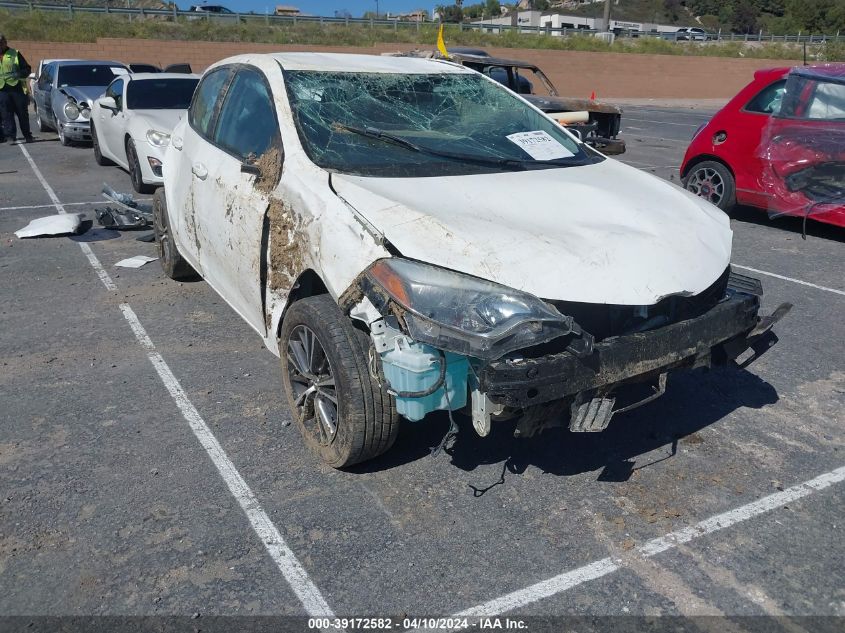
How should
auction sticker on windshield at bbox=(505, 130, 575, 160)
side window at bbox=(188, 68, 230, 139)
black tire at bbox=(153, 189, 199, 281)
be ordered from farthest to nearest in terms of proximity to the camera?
black tire at bbox=(153, 189, 199, 281) → side window at bbox=(188, 68, 230, 139) → auction sticker on windshield at bbox=(505, 130, 575, 160)

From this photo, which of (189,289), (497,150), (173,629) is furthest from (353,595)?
(189,289)

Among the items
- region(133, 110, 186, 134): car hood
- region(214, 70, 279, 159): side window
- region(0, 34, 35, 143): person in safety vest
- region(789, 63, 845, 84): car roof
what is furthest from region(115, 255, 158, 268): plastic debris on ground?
region(0, 34, 35, 143): person in safety vest

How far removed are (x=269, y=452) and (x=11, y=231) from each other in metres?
5.54

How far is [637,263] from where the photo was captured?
3094mm

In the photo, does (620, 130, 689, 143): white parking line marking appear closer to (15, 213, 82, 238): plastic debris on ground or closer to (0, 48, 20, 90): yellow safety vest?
(0, 48, 20, 90): yellow safety vest

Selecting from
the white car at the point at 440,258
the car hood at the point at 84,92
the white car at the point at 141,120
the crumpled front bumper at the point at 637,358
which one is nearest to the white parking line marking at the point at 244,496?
the white car at the point at 440,258

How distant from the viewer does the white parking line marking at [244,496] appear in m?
2.71

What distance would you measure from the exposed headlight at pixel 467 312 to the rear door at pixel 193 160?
82.9 inches

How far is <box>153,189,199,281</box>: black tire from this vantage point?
Result: 5742 mm

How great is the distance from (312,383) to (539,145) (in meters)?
1.90

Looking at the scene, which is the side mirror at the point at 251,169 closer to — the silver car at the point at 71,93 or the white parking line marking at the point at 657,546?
the white parking line marking at the point at 657,546

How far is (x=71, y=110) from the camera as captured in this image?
13336mm

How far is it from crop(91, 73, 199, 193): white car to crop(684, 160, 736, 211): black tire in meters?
6.29

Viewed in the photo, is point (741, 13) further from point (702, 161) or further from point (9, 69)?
point (702, 161)
